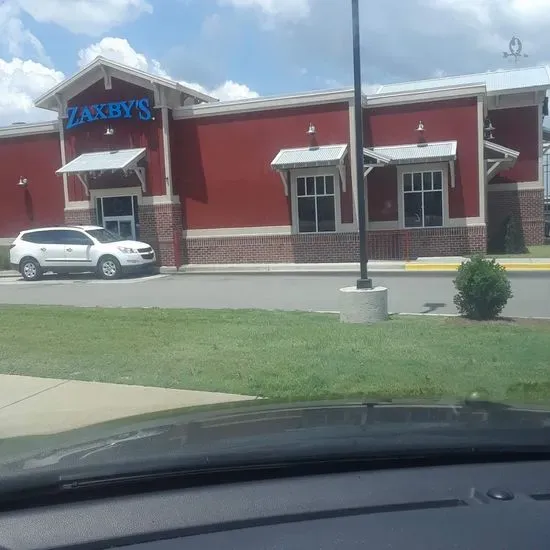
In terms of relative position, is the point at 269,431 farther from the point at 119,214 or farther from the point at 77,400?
the point at 119,214

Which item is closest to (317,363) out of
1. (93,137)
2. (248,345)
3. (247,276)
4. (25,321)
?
(248,345)

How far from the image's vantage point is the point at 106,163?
2598cm

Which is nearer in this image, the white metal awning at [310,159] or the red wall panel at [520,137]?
the white metal awning at [310,159]

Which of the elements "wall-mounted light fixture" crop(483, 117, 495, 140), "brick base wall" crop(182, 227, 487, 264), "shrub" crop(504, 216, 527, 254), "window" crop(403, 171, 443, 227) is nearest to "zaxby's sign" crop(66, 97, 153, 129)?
"brick base wall" crop(182, 227, 487, 264)

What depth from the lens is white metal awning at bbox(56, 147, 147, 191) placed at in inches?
1008

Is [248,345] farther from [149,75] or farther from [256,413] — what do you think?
[149,75]

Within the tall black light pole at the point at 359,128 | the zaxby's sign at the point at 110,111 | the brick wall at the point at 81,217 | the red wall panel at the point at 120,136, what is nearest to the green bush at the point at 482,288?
the tall black light pole at the point at 359,128

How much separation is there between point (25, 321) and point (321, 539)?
1125 centimetres

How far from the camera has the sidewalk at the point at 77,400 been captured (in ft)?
21.7

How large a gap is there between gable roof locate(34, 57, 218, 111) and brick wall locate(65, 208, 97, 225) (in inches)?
156

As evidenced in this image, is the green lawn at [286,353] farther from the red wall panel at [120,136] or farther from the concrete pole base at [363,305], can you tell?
the red wall panel at [120,136]

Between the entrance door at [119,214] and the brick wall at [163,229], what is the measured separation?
0.72 m

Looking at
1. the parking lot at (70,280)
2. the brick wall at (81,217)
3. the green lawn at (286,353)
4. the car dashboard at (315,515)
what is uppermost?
the brick wall at (81,217)

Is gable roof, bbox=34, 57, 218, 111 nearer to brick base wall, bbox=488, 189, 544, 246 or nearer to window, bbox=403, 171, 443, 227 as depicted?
window, bbox=403, 171, 443, 227
